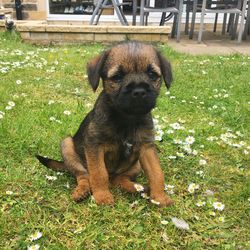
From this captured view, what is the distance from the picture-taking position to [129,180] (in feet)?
10.4

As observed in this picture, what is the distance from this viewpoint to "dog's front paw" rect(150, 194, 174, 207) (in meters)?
2.88

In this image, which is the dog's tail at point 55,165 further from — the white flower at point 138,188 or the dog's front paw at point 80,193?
the white flower at point 138,188

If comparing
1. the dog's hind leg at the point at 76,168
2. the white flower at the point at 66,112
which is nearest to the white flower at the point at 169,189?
the dog's hind leg at the point at 76,168

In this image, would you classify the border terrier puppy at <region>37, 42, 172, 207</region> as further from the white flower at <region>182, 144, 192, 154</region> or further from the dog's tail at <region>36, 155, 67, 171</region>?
the white flower at <region>182, 144, 192, 154</region>

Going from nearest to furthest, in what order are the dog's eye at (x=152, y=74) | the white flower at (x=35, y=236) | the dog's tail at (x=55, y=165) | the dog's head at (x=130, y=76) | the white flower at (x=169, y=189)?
the white flower at (x=35, y=236)
the dog's head at (x=130, y=76)
the dog's eye at (x=152, y=74)
the white flower at (x=169, y=189)
the dog's tail at (x=55, y=165)

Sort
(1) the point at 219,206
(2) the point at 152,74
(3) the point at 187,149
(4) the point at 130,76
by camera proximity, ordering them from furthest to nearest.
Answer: (3) the point at 187,149 → (1) the point at 219,206 → (2) the point at 152,74 → (4) the point at 130,76

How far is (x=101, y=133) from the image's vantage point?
2855 mm

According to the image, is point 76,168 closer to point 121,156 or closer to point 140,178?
point 121,156

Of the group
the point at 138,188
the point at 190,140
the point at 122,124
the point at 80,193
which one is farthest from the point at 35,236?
the point at 190,140

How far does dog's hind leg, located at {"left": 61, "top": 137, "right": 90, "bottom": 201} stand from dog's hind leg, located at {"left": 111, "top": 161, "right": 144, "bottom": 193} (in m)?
0.27

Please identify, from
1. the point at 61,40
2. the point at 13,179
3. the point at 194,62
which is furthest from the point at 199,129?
the point at 61,40

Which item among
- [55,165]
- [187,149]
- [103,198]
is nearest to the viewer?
[103,198]

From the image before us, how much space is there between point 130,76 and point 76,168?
98 cm

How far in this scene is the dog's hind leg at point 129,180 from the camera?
305 cm
